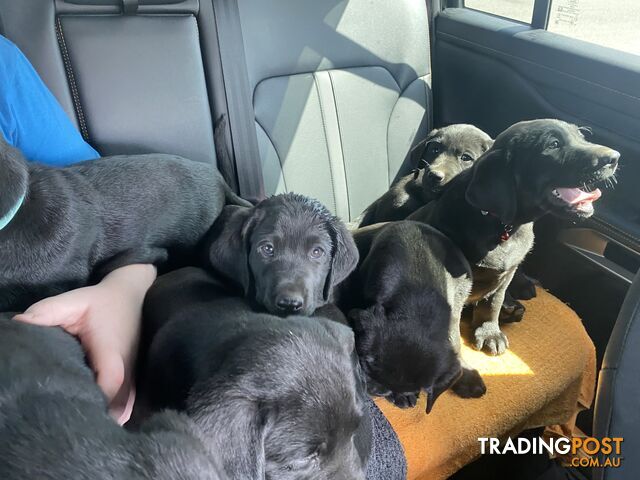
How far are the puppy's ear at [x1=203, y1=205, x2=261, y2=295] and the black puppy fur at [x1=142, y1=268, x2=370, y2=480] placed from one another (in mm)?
479

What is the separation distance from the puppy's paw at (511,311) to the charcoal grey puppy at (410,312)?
0.33 meters

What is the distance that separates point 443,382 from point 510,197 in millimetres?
684

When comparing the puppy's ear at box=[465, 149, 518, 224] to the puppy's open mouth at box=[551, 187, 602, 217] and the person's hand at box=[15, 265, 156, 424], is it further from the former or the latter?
the person's hand at box=[15, 265, 156, 424]

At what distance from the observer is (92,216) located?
5.59 feet

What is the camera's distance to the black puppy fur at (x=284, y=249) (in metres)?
1.81

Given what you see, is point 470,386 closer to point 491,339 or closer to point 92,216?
point 491,339

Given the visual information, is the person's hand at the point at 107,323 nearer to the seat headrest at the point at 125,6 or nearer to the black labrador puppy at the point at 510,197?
the seat headrest at the point at 125,6

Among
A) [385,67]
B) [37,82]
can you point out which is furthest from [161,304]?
[385,67]

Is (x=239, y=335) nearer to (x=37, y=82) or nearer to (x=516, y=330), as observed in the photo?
(x=37, y=82)

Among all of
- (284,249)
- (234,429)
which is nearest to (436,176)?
(284,249)

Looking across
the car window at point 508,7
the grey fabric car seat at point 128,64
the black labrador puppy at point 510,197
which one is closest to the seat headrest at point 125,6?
the grey fabric car seat at point 128,64

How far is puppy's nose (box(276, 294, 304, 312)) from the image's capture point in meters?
1.62

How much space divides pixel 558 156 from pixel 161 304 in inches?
Answer: 54.8

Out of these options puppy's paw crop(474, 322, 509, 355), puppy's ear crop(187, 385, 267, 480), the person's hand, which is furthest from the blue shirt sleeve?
puppy's paw crop(474, 322, 509, 355)
